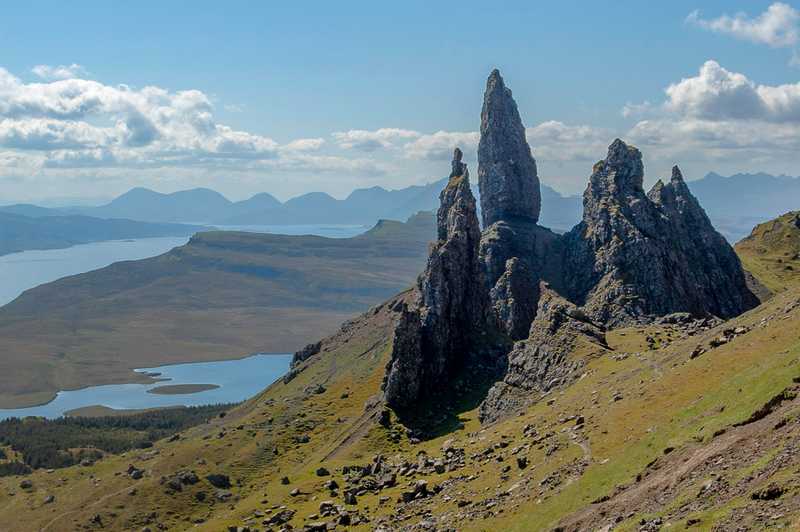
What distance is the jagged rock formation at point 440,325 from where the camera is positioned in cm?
16825

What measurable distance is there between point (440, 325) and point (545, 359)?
44773 millimetres

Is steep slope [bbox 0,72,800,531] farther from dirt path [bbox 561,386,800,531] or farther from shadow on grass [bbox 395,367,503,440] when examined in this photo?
shadow on grass [bbox 395,367,503,440]

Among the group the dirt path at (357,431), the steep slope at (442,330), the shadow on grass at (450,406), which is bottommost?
the dirt path at (357,431)

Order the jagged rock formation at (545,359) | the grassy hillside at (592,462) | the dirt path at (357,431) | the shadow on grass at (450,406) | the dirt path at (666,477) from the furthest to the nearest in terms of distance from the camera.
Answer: the dirt path at (357,431) → the shadow on grass at (450,406) → the jagged rock formation at (545,359) → the dirt path at (666,477) → the grassy hillside at (592,462)

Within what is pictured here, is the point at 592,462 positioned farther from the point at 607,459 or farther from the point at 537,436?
the point at 537,436

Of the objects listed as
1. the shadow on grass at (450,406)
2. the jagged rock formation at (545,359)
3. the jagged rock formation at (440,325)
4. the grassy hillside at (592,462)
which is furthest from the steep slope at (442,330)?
the jagged rock formation at (545,359)

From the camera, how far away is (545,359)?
452 feet

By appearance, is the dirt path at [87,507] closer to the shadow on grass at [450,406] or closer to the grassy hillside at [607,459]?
the grassy hillside at [607,459]

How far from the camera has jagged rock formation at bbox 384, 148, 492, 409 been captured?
168 metres

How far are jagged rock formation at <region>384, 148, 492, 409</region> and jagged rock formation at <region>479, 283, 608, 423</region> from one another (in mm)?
29122

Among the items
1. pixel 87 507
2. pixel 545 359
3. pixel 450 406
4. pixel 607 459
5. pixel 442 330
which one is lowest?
pixel 87 507

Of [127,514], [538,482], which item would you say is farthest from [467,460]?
[127,514]

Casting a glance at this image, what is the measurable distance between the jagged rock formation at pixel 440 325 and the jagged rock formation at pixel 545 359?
29.1 m

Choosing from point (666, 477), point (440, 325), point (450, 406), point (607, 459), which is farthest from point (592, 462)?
point (440, 325)
